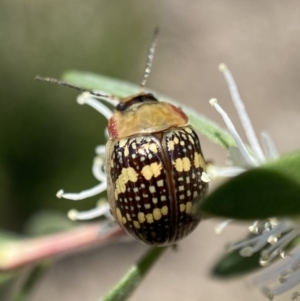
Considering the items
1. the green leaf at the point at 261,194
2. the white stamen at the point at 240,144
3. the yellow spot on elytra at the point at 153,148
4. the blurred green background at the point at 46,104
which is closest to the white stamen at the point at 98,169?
the yellow spot on elytra at the point at 153,148

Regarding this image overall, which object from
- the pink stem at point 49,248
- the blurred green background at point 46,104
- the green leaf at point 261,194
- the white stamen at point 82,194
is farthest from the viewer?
the blurred green background at point 46,104

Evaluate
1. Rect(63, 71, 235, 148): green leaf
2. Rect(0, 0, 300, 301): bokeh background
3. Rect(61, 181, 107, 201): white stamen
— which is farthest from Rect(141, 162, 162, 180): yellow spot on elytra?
Rect(0, 0, 300, 301): bokeh background

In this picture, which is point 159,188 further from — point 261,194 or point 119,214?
point 261,194

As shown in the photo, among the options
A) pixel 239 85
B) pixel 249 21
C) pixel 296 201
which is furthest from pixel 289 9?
pixel 296 201

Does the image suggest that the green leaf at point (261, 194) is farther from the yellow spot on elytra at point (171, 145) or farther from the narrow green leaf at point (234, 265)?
the narrow green leaf at point (234, 265)

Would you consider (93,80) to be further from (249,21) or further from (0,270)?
(249,21)

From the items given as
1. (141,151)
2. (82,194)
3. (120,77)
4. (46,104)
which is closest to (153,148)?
(141,151)
